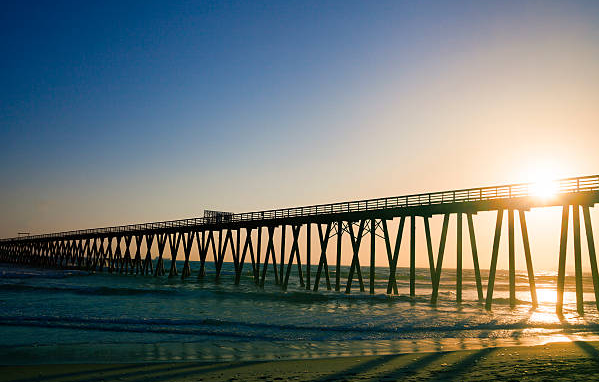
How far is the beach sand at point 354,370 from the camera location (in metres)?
6.99

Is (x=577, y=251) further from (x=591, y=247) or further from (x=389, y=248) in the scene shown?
(x=389, y=248)

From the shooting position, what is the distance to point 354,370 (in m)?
7.50

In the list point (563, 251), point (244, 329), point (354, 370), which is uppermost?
point (563, 251)

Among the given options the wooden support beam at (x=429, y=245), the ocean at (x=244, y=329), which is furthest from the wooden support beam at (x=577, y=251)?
the wooden support beam at (x=429, y=245)

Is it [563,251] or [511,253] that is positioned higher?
[563,251]

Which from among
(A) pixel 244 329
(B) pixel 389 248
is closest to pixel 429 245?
(B) pixel 389 248

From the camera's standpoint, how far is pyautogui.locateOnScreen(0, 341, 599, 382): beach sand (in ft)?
22.9

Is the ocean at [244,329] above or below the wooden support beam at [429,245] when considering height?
below

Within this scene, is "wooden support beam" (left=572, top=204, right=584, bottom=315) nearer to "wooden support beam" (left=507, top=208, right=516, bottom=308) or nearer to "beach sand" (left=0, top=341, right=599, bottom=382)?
"wooden support beam" (left=507, top=208, right=516, bottom=308)

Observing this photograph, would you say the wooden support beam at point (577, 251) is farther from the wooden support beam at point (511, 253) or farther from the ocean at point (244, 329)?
the wooden support beam at point (511, 253)

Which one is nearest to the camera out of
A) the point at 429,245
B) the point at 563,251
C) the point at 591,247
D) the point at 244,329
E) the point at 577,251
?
the point at 244,329

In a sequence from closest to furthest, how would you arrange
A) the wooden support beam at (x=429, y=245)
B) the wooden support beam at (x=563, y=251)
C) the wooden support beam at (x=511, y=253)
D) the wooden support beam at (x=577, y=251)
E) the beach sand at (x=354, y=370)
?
the beach sand at (x=354, y=370)
the wooden support beam at (x=577, y=251)
the wooden support beam at (x=563, y=251)
the wooden support beam at (x=511, y=253)
the wooden support beam at (x=429, y=245)

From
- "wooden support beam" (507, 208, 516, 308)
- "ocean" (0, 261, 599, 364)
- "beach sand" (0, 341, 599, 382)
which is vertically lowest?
"ocean" (0, 261, 599, 364)

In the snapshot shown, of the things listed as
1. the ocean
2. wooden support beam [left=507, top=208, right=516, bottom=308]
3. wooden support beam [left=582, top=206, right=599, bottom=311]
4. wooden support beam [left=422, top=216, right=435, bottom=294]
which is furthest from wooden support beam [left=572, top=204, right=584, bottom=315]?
wooden support beam [left=422, top=216, right=435, bottom=294]
